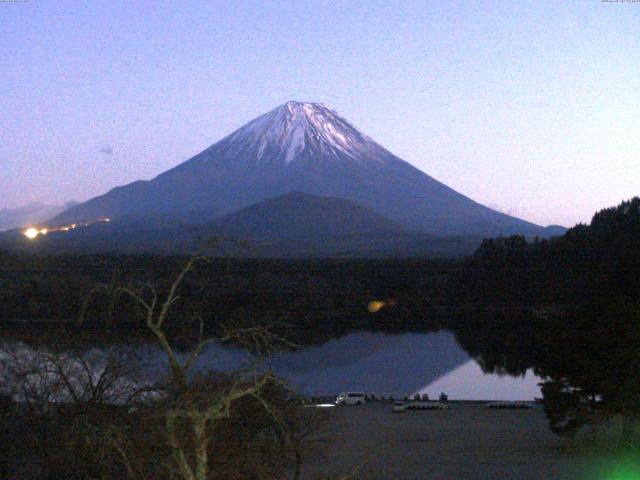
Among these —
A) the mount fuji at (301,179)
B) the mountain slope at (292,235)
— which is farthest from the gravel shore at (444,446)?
the mount fuji at (301,179)

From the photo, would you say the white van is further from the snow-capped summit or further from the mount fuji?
the snow-capped summit

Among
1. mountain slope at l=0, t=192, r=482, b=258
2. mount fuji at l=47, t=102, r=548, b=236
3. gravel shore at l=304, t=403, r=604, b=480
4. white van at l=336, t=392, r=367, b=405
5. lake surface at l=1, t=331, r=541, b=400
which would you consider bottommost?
lake surface at l=1, t=331, r=541, b=400

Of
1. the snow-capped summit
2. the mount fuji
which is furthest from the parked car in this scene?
the snow-capped summit

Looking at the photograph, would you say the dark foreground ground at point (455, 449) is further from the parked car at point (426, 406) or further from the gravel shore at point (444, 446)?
the parked car at point (426, 406)

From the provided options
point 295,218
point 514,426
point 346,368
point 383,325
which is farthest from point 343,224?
point 514,426

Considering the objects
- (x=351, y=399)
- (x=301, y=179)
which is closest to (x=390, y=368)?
(x=351, y=399)

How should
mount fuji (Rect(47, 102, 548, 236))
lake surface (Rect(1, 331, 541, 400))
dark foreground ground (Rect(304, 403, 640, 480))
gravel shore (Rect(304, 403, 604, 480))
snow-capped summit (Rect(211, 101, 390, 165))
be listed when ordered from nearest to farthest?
dark foreground ground (Rect(304, 403, 640, 480)) → gravel shore (Rect(304, 403, 604, 480)) → lake surface (Rect(1, 331, 541, 400)) → mount fuji (Rect(47, 102, 548, 236)) → snow-capped summit (Rect(211, 101, 390, 165))

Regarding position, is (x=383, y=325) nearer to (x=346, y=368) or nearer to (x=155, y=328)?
(x=346, y=368)

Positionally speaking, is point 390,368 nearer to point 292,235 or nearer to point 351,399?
point 351,399
